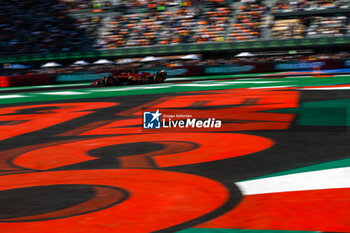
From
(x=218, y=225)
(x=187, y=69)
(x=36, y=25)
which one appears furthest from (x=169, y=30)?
(x=218, y=225)

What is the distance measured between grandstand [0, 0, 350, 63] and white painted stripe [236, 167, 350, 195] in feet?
114

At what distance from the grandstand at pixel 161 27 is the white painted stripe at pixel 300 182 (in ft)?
114

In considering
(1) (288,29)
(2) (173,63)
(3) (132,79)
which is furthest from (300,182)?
(1) (288,29)

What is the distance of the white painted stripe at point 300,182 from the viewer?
5.94 meters

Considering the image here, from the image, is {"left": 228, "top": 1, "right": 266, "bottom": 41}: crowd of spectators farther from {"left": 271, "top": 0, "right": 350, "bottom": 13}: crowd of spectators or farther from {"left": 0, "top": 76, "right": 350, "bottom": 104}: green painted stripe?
{"left": 0, "top": 76, "right": 350, "bottom": 104}: green painted stripe

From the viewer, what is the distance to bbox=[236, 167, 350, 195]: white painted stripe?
5.94 meters

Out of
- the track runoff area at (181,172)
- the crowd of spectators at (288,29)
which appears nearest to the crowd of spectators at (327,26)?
the crowd of spectators at (288,29)

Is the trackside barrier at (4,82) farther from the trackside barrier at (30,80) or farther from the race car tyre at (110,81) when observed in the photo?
the race car tyre at (110,81)

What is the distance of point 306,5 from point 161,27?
12.7 m

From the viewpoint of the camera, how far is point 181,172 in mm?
7184

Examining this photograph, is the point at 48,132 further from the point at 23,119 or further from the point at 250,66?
the point at 250,66

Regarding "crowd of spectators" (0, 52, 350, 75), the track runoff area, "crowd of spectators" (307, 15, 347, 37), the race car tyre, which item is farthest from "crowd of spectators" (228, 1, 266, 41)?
the track runoff area

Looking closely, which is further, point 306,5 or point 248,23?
point 248,23

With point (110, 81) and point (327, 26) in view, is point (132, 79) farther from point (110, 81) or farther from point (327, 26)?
point (327, 26)
